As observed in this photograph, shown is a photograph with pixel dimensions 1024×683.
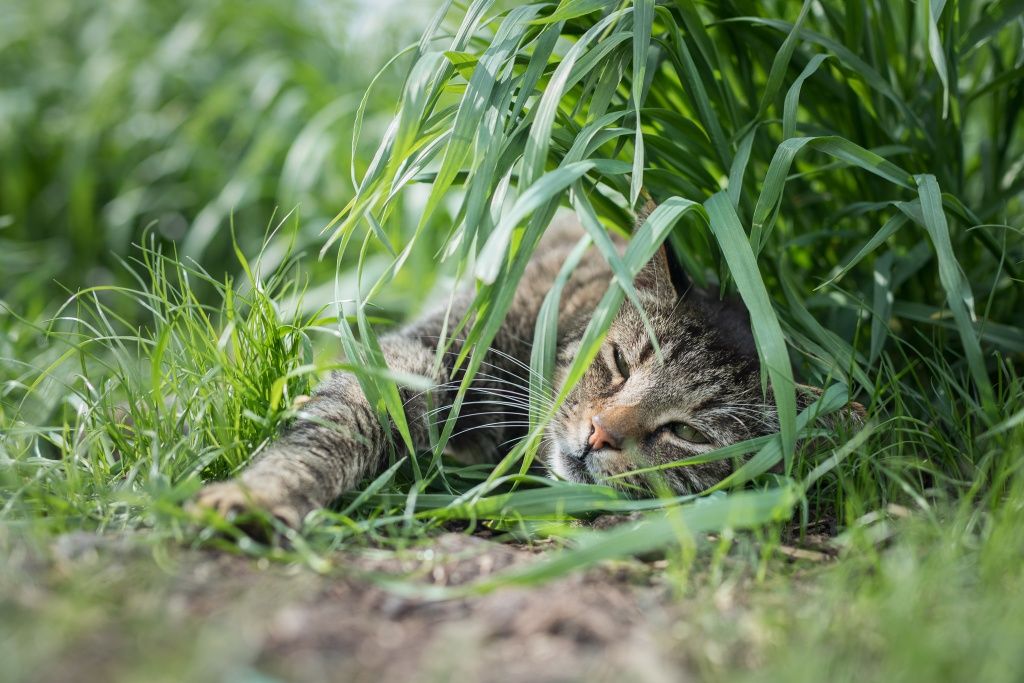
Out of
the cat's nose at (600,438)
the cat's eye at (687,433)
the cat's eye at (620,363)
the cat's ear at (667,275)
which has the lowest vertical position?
the cat's eye at (687,433)

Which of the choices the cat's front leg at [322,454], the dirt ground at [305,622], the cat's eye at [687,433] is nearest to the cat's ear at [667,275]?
the cat's eye at [687,433]

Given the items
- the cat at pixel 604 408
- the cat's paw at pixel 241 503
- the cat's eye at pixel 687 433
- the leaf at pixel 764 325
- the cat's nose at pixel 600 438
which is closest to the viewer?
the cat's paw at pixel 241 503

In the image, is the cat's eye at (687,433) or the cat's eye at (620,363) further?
the cat's eye at (620,363)

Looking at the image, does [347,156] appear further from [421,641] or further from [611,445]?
[421,641]

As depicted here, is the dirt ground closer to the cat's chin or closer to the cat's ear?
the cat's chin

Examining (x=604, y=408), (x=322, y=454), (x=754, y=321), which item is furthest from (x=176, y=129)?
(x=754, y=321)

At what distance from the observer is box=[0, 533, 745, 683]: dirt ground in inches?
39.5

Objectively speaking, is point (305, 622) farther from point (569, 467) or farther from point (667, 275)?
point (667, 275)

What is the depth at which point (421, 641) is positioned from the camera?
1.14 m

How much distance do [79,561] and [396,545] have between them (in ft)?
1.68

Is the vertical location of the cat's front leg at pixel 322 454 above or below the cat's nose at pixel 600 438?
above

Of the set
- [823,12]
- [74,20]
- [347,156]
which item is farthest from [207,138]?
[823,12]

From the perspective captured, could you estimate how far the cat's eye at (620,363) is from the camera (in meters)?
2.07

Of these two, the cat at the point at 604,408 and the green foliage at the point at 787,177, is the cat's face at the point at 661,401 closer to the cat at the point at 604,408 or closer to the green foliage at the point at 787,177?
the cat at the point at 604,408
